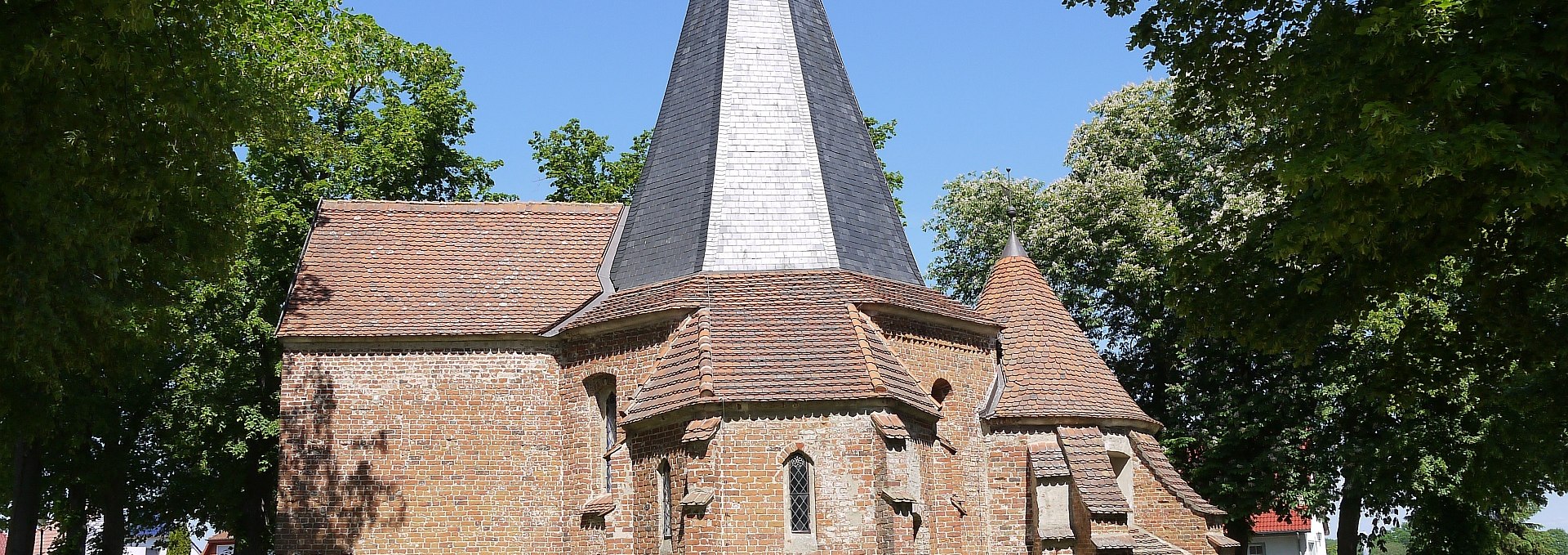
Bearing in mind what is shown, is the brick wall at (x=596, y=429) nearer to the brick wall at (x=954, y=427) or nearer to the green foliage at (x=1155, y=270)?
the brick wall at (x=954, y=427)

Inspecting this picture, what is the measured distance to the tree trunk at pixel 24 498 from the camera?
854 inches

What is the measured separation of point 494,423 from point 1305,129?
1293cm

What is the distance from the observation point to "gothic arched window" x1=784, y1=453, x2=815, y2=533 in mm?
17078

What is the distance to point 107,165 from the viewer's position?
13531 mm

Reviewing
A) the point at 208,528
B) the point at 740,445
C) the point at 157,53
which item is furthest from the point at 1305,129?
the point at 208,528

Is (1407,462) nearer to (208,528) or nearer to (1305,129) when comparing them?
(1305,129)

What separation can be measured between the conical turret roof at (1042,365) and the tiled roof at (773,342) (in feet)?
8.85

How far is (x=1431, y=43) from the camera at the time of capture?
11250mm

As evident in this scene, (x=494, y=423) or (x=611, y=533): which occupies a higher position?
(x=494, y=423)

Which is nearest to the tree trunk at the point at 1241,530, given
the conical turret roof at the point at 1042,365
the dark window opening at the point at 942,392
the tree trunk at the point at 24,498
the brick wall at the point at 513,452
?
the conical turret roof at the point at 1042,365

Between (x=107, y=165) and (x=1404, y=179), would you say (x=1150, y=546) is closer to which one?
(x=1404, y=179)

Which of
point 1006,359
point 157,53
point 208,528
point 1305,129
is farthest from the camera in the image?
point 208,528

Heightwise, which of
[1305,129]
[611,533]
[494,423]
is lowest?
[611,533]

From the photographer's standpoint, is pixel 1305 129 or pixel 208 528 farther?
pixel 208 528
